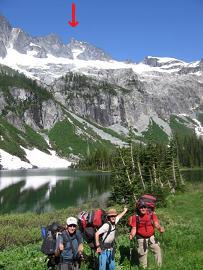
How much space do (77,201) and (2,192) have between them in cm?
2691

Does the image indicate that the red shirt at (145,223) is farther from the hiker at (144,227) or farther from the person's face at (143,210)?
the person's face at (143,210)

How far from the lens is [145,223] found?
1838 centimetres

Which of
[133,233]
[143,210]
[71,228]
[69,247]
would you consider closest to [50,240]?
[69,247]

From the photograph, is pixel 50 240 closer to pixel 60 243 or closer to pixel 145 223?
pixel 60 243

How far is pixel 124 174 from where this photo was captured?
192ft

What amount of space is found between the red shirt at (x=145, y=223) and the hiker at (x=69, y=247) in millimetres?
3169

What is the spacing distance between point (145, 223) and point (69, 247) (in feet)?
13.0

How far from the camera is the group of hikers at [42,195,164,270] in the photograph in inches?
639

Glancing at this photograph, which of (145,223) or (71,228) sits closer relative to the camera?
(71,228)

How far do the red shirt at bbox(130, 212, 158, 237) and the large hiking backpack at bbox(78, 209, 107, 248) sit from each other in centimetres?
138

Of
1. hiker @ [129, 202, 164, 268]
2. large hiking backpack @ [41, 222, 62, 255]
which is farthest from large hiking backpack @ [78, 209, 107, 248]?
large hiking backpack @ [41, 222, 62, 255]

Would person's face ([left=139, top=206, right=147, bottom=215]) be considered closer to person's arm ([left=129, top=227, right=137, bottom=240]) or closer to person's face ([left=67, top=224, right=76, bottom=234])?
person's arm ([left=129, top=227, right=137, bottom=240])

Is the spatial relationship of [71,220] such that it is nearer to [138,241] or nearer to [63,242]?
[63,242]

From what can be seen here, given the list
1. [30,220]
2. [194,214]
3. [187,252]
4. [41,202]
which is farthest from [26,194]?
[187,252]
